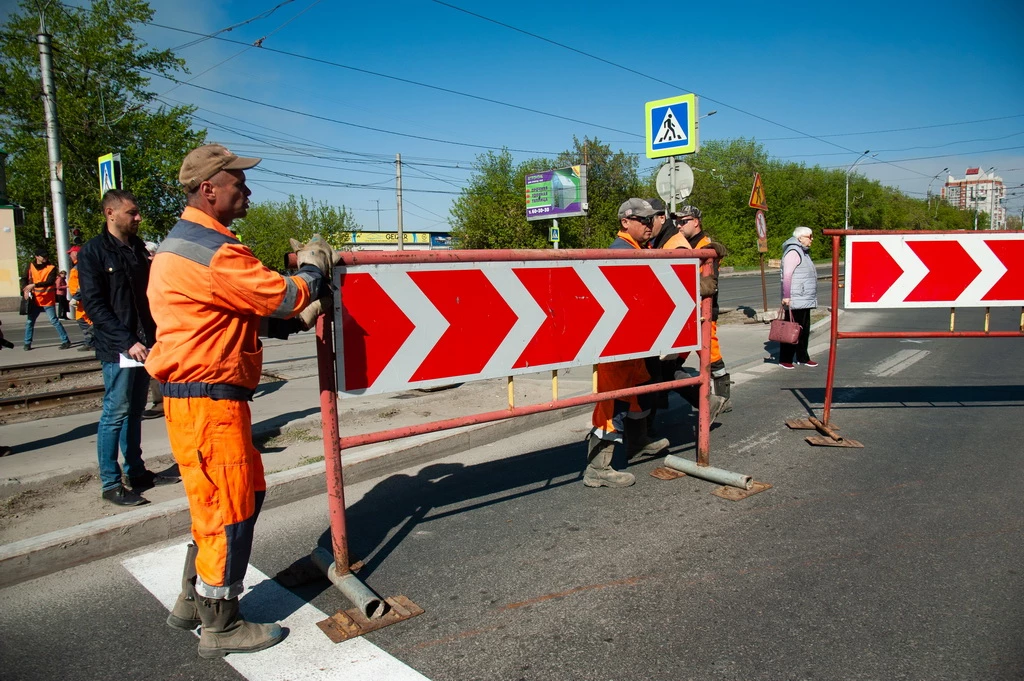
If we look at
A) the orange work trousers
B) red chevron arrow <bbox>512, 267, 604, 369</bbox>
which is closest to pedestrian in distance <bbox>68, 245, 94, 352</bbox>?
the orange work trousers

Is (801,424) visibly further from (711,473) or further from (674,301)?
(674,301)

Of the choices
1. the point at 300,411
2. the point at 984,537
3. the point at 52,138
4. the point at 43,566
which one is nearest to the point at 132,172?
the point at 52,138

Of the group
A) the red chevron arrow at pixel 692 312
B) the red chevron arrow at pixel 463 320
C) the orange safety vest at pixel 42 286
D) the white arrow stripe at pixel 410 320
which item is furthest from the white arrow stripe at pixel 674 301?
the orange safety vest at pixel 42 286

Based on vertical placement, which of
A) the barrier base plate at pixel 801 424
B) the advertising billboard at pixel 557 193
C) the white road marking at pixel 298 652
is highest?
the advertising billboard at pixel 557 193

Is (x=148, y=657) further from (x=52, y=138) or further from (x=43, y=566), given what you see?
(x=52, y=138)

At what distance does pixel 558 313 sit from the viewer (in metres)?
4.02

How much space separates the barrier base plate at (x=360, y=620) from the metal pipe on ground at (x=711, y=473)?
7.93ft

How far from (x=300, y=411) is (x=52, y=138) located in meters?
16.5

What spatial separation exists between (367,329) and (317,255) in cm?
54

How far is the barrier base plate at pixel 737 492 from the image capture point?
4.43 meters

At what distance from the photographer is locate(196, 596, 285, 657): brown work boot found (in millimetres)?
2764

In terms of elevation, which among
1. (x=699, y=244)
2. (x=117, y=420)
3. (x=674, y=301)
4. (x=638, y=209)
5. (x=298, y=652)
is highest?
(x=638, y=209)

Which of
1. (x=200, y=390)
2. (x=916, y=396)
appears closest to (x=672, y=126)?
(x=916, y=396)

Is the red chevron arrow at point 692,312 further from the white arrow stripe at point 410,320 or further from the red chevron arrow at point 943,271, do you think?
the red chevron arrow at point 943,271
